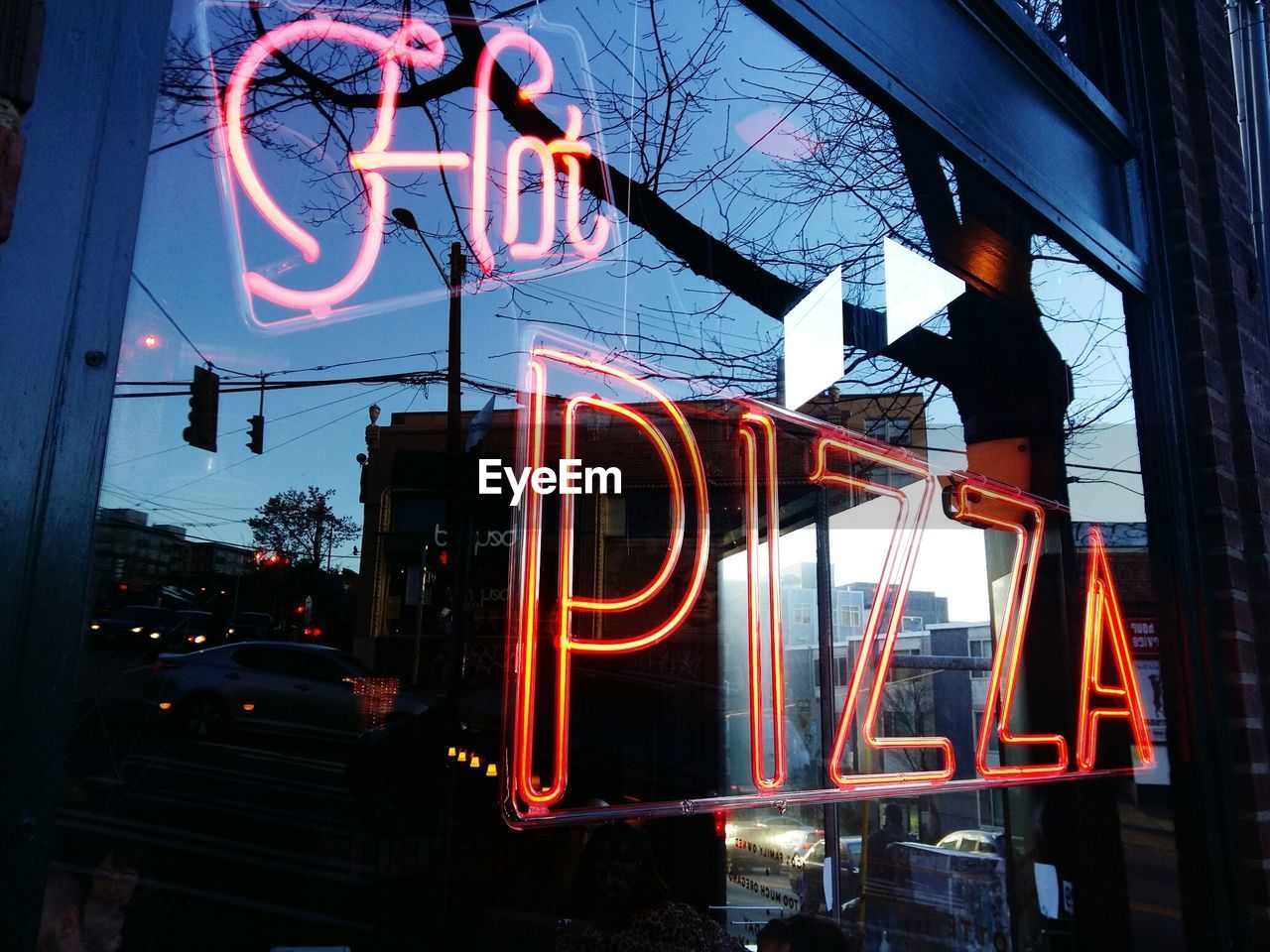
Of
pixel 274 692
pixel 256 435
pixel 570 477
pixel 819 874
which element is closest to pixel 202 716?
pixel 274 692

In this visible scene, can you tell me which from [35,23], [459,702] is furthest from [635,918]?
[35,23]

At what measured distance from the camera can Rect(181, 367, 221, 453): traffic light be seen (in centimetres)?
149

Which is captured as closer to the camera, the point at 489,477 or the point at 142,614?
the point at 142,614

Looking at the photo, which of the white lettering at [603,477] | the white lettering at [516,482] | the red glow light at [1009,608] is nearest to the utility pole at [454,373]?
the white lettering at [516,482]

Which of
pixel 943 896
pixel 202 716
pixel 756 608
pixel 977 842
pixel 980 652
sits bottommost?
pixel 943 896

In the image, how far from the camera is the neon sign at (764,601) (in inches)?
75.9

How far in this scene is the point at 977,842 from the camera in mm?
3721

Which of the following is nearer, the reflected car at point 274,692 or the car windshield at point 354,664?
the reflected car at point 274,692

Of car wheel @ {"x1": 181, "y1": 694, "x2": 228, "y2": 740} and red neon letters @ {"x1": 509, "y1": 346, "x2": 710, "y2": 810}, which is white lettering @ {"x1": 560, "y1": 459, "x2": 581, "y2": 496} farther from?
car wheel @ {"x1": 181, "y1": 694, "x2": 228, "y2": 740}

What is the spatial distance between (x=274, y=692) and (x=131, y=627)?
378 mm

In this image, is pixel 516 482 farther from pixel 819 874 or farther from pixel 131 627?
pixel 819 874

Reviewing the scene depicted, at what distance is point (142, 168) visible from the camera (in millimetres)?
1254

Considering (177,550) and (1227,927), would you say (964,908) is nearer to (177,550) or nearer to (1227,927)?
(1227,927)

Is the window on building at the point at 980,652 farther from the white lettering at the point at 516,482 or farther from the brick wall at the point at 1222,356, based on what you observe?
the white lettering at the point at 516,482
